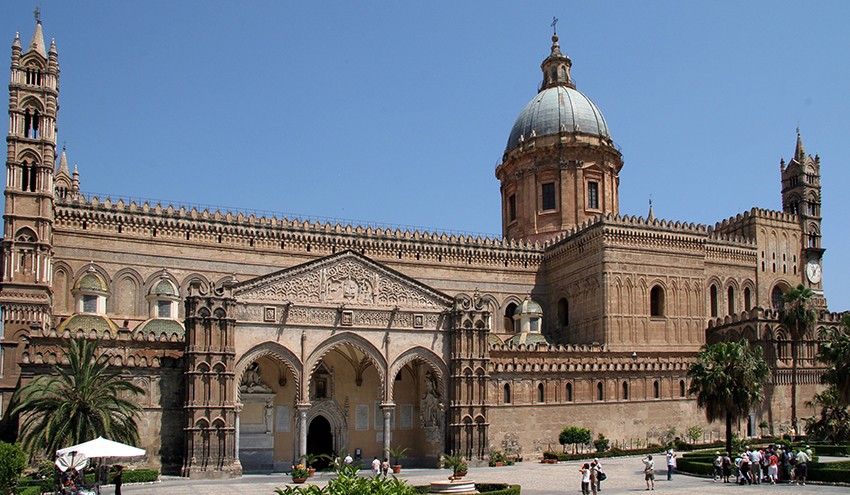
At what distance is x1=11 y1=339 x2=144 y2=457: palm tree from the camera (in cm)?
3017

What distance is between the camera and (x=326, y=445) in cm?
Answer: 4331

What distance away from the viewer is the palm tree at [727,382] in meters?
37.7

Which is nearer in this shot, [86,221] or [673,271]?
[86,221]

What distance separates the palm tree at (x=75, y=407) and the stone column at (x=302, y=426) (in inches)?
291

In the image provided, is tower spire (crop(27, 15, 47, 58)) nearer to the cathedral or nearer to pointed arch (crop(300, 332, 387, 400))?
the cathedral

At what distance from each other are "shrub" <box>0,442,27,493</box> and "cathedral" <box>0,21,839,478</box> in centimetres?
826

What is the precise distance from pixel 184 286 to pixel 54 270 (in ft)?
21.2

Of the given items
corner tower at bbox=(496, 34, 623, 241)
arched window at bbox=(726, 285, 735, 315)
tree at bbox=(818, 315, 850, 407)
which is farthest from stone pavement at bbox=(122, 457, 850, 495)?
corner tower at bbox=(496, 34, 623, 241)

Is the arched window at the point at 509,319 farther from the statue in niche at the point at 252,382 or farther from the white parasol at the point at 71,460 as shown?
the white parasol at the point at 71,460

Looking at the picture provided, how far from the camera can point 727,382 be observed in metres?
37.6

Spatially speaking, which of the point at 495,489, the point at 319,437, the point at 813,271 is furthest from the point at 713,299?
the point at 495,489

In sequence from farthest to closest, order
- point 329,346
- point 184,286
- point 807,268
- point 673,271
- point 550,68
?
1. point 550,68
2. point 807,268
3. point 673,271
4. point 184,286
5. point 329,346

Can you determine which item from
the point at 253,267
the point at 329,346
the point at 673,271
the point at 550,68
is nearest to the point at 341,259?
the point at 329,346

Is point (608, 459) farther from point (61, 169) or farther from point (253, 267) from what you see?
point (61, 169)
